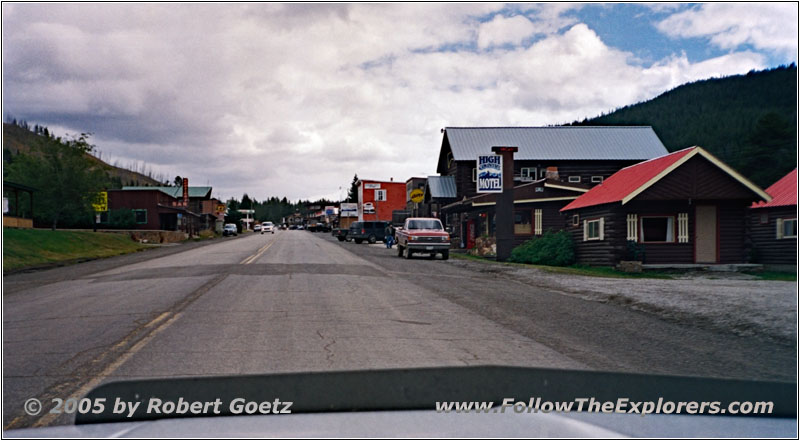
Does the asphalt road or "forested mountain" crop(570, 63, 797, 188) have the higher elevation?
"forested mountain" crop(570, 63, 797, 188)

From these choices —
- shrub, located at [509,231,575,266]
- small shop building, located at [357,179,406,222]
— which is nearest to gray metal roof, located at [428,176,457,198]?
shrub, located at [509,231,575,266]

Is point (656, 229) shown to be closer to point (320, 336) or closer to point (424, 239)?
point (424, 239)

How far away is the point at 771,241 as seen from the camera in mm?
29391

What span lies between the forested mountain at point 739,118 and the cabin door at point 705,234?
1194 centimetres

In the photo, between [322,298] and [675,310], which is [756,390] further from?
[322,298]

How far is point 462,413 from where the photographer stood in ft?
13.8

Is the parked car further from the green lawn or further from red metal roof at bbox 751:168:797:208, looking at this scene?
red metal roof at bbox 751:168:797:208

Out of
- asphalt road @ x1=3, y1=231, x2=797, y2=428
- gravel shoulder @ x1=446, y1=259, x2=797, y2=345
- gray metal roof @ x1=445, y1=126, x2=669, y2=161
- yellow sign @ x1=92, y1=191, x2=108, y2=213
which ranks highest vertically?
gray metal roof @ x1=445, y1=126, x2=669, y2=161

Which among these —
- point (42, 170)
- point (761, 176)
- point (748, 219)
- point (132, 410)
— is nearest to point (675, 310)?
point (132, 410)

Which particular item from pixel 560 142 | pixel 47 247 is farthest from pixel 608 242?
pixel 560 142

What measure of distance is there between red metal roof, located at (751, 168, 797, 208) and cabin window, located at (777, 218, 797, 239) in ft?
2.58

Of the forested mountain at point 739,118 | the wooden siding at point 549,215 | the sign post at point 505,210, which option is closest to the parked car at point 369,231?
the wooden siding at point 549,215

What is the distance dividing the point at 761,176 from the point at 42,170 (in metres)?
54.4

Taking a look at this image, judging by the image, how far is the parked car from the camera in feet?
198
